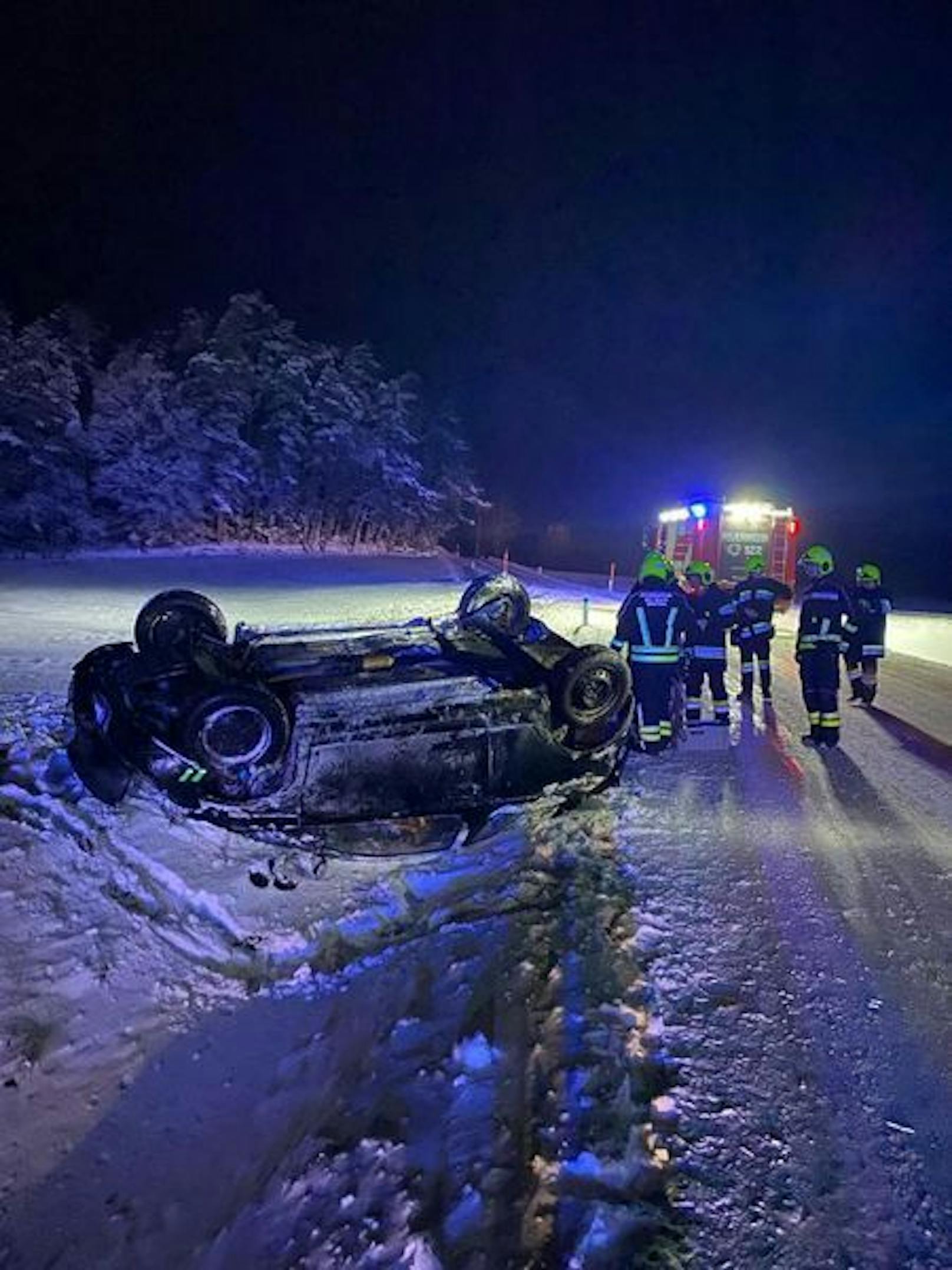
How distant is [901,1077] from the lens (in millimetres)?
2875

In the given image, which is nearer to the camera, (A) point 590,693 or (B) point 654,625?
(A) point 590,693

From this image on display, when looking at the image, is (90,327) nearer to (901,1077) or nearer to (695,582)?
(695,582)

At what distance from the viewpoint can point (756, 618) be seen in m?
8.55

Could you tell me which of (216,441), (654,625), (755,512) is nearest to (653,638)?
(654,625)

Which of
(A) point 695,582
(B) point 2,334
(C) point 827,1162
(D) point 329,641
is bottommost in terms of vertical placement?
(C) point 827,1162

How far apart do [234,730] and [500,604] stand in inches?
147

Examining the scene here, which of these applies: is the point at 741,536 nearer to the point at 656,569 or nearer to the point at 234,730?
the point at 656,569

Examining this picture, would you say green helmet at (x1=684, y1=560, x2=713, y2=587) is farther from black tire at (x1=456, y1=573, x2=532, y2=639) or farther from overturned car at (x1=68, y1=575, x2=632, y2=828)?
overturned car at (x1=68, y1=575, x2=632, y2=828)

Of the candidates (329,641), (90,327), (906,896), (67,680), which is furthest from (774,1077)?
(90,327)

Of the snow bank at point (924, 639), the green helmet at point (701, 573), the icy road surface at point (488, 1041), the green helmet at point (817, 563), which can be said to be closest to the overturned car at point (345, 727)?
the icy road surface at point (488, 1041)

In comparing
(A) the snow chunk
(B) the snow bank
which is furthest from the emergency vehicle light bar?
(A) the snow chunk

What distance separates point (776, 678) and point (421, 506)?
38.0 metres

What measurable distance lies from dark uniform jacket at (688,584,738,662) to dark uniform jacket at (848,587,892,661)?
2081mm

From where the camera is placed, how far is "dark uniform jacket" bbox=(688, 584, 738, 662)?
7.88 meters
